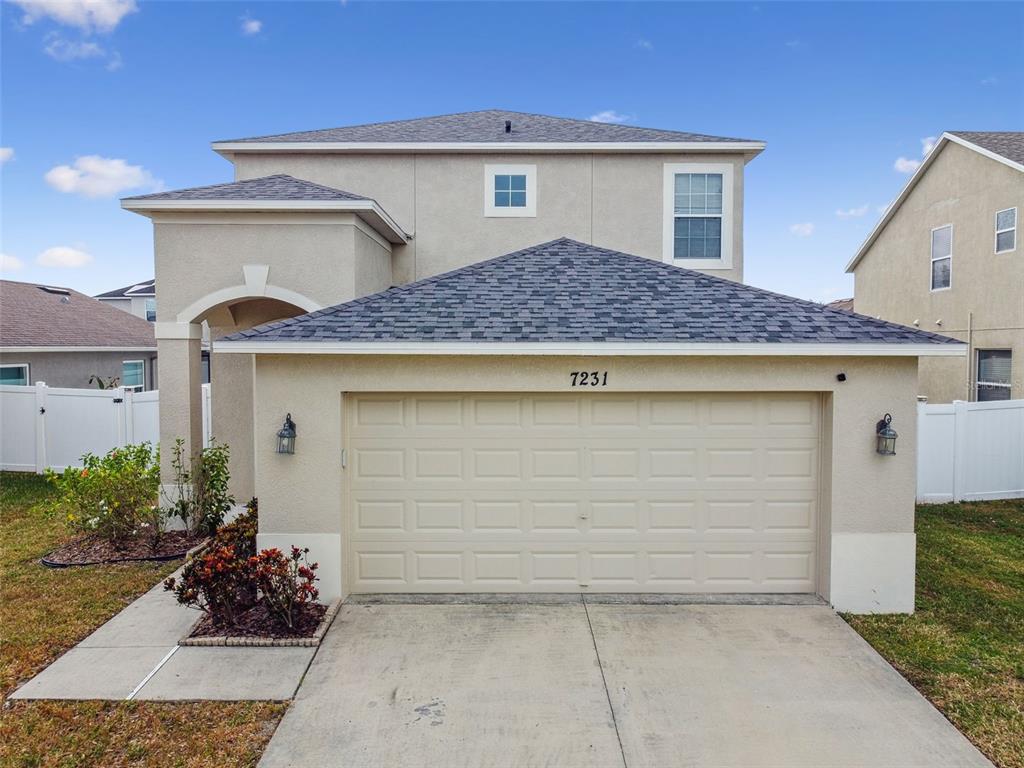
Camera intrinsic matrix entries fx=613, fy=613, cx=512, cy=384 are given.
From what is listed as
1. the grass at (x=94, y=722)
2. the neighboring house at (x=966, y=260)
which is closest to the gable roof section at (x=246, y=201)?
the grass at (x=94, y=722)

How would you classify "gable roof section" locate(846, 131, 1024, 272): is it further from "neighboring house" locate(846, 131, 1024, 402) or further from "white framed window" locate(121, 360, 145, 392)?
"white framed window" locate(121, 360, 145, 392)

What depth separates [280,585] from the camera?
6.21 meters

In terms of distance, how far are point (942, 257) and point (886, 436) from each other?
40.3ft

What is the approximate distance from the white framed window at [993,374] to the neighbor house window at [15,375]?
24763 millimetres

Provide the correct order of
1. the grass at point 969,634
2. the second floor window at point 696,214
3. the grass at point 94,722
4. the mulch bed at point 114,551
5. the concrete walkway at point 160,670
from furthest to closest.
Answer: the second floor window at point 696,214 → the mulch bed at point 114,551 → the concrete walkway at point 160,670 → the grass at point 969,634 → the grass at point 94,722

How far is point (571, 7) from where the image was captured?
1575 cm

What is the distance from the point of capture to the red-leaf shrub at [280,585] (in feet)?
20.0

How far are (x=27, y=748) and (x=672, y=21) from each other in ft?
59.4

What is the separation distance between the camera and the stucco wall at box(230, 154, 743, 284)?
1213 cm

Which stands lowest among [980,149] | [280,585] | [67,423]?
[280,585]

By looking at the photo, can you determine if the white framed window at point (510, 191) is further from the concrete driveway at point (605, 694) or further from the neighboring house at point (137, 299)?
the neighboring house at point (137, 299)

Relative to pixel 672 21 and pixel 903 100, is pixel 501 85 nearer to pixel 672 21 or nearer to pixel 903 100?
pixel 672 21

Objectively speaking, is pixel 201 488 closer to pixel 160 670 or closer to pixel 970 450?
pixel 160 670

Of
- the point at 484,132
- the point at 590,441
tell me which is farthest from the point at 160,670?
the point at 484,132
